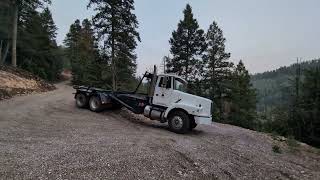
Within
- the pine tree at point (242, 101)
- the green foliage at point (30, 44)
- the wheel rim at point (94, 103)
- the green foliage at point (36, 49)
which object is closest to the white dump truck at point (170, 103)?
the wheel rim at point (94, 103)

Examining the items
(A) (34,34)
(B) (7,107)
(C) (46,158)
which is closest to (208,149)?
(C) (46,158)

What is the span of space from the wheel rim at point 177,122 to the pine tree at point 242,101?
27.8 meters

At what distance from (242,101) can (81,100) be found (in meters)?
31.8

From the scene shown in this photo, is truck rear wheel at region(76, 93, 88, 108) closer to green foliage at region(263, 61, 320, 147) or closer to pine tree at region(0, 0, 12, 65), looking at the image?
green foliage at region(263, 61, 320, 147)

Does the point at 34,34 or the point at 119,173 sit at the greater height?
the point at 34,34

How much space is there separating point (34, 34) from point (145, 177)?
55035mm

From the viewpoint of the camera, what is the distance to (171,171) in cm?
1017

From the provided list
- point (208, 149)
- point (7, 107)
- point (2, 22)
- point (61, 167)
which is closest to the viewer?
point (61, 167)

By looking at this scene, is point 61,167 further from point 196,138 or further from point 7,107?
point 7,107

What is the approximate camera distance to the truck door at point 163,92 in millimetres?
17734

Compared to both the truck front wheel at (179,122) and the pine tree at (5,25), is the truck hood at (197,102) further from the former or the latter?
the pine tree at (5,25)

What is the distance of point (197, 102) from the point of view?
17.2 metres

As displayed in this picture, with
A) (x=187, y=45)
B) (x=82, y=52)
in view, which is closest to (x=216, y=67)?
(x=187, y=45)

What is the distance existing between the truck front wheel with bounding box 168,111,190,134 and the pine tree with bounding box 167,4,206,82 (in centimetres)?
2607
